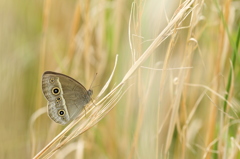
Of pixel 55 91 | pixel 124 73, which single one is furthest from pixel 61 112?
pixel 124 73

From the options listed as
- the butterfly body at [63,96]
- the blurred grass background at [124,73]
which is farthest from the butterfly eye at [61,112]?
the blurred grass background at [124,73]

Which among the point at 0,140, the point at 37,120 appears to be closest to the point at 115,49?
the point at 37,120

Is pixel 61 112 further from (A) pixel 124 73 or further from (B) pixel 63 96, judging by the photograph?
(A) pixel 124 73

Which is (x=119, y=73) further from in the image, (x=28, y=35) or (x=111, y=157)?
(x=28, y=35)

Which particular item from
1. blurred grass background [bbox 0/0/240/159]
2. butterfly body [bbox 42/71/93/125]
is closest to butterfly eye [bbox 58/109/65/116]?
butterfly body [bbox 42/71/93/125]

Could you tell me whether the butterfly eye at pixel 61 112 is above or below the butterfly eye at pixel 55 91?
below

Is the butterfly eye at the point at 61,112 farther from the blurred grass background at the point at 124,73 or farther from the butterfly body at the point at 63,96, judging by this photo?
the blurred grass background at the point at 124,73
